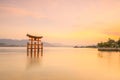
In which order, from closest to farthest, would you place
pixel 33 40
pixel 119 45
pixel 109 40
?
pixel 33 40 < pixel 119 45 < pixel 109 40

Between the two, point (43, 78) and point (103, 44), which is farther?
point (103, 44)

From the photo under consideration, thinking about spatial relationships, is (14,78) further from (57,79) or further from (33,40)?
(33,40)

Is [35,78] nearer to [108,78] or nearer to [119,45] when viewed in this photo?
[108,78]

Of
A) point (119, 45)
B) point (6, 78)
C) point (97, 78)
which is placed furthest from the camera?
point (119, 45)

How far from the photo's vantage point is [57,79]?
11.7m

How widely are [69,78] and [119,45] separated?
233 ft

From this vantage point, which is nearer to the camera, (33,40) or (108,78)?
(108,78)

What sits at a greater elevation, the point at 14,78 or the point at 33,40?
the point at 33,40

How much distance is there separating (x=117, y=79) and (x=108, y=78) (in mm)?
515

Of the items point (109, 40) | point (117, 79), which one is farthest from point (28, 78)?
point (109, 40)

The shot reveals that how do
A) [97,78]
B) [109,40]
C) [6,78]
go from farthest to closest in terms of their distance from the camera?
[109,40]
[97,78]
[6,78]

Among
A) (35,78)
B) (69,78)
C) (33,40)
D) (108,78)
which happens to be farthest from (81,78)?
(33,40)

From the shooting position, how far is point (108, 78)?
12297mm

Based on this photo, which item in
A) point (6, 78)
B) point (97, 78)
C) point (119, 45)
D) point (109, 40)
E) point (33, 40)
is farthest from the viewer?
point (109, 40)
